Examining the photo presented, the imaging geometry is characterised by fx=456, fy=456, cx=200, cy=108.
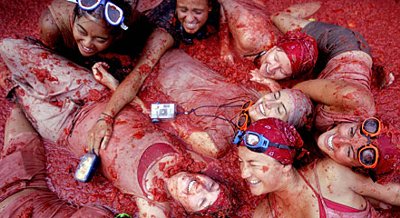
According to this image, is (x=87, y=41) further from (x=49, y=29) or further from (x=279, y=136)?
(x=279, y=136)

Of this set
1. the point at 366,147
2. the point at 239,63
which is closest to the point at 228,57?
the point at 239,63

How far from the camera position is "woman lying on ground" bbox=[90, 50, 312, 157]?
3365 mm

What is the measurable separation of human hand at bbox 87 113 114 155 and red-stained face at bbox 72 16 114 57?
22.5 inches

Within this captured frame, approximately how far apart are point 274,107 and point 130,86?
118 centimetres

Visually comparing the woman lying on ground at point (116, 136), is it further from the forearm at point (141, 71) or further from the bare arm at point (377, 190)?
the bare arm at point (377, 190)

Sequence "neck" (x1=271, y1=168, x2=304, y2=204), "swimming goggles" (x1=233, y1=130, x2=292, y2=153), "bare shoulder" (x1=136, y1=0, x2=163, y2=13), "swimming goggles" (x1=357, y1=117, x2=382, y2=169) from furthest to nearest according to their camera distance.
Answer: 1. "bare shoulder" (x1=136, y1=0, x2=163, y2=13)
2. "neck" (x1=271, y1=168, x2=304, y2=204)
3. "swimming goggles" (x1=233, y1=130, x2=292, y2=153)
4. "swimming goggles" (x1=357, y1=117, x2=382, y2=169)

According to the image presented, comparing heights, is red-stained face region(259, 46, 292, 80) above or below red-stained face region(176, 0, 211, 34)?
below

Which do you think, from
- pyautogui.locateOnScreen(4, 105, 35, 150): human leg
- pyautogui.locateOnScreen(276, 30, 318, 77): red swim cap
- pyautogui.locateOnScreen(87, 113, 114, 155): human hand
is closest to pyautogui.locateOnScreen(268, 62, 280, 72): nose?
pyautogui.locateOnScreen(276, 30, 318, 77): red swim cap

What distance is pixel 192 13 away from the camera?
13.0ft

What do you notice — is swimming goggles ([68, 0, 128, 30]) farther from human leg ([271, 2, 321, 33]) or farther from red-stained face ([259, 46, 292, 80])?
human leg ([271, 2, 321, 33])

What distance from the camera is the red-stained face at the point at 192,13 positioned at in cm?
388

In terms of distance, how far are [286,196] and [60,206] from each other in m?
1.66

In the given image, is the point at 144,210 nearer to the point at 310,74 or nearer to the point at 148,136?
the point at 148,136

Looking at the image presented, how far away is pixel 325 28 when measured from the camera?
412cm
